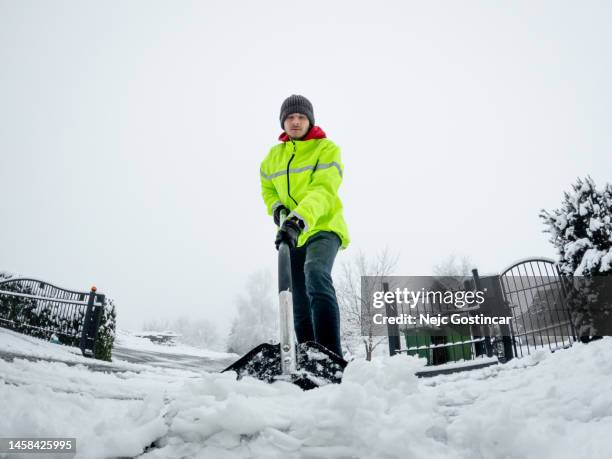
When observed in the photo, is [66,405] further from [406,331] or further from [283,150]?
[406,331]

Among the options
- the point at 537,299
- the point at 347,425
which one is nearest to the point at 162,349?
the point at 537,299

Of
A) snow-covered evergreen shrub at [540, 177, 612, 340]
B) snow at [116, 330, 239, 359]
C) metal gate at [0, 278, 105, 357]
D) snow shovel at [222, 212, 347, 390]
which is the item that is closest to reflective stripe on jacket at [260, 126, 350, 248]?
snow shovel at [222, 212, 347, 390]

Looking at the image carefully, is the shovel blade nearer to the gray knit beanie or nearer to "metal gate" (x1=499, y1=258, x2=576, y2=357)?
the gray knit beanie

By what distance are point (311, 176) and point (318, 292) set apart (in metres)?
0.87

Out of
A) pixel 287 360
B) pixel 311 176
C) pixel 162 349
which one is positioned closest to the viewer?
pixel 287 360

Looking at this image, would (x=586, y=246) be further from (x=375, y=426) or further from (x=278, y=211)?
(x=375, y=426)

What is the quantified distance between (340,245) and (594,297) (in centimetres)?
403

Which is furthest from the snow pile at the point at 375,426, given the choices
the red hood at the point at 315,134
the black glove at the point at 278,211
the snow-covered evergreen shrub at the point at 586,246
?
the snow-covered evergreen shrub at the point at 586,246

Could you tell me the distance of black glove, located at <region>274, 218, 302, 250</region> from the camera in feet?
6.38

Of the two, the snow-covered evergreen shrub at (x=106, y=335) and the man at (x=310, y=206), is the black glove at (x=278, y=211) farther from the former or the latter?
the snow-covered evergreen shrub at (x=106, y=335)

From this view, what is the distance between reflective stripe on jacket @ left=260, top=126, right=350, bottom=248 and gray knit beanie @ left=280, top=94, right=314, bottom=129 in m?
0.12

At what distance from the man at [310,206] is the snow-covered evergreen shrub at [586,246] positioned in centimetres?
397

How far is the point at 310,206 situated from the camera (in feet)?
7.23

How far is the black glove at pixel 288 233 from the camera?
195cm
